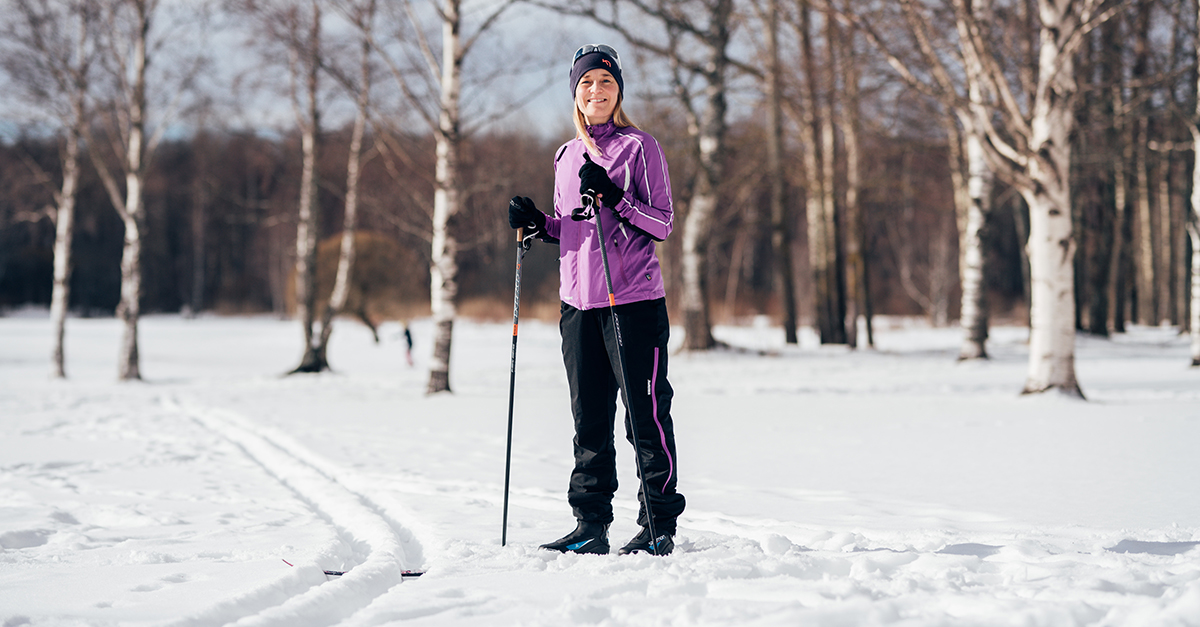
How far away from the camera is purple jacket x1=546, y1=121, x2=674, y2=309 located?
3.02m

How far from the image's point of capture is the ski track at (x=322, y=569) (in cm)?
230

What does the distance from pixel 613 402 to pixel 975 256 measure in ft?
36.5

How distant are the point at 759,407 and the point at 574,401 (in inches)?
212

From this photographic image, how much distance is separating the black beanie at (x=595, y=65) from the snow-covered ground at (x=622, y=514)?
70.2 inches

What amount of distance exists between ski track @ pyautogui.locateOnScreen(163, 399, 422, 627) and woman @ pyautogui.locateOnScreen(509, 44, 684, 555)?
25.3 inches

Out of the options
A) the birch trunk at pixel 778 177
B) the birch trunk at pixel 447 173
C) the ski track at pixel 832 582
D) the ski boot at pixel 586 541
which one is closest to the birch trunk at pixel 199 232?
the birch trunk at pixel 778 177

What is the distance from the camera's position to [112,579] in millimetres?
2734

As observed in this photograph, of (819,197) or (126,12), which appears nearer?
(126,12)

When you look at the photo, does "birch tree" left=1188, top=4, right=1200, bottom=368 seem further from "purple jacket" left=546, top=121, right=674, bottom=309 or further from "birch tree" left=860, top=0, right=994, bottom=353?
"purple jacket" left=546, top=121, right=674, bottom=309

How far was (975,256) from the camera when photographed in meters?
12.6

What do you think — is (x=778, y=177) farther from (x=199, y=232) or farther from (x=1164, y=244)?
(x=199, y=232)

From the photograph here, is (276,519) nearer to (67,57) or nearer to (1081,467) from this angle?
(1081,467)

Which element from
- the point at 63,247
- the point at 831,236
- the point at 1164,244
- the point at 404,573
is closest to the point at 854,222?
the point at 831,236

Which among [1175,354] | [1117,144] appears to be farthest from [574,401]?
[1117,144]
